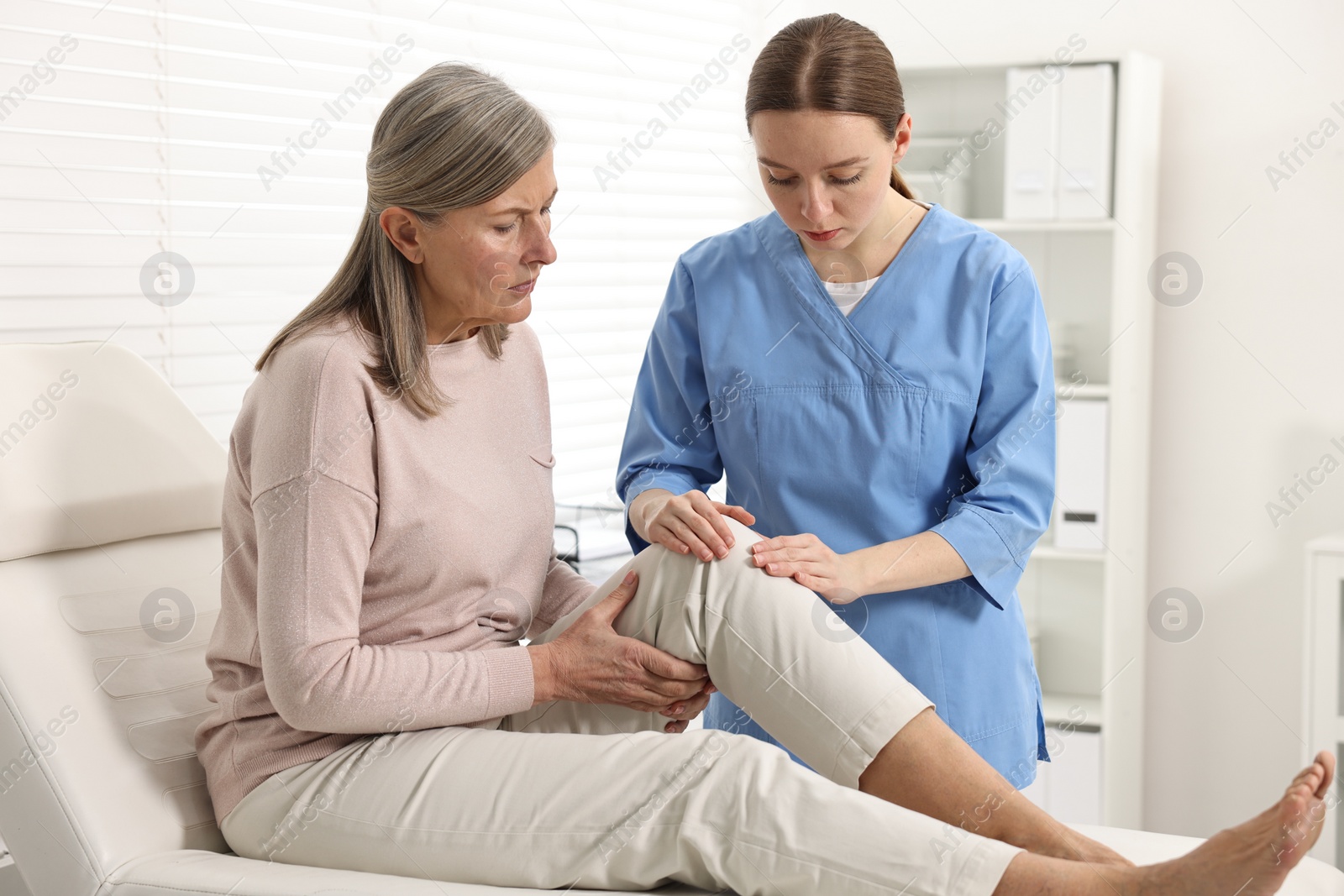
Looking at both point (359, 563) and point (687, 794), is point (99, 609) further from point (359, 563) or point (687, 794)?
point (687, 794)

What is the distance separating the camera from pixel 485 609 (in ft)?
4.39

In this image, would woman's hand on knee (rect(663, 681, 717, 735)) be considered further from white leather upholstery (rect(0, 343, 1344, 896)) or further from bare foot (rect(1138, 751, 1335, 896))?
bare foot (rect(1138, 751, 1335, 896))

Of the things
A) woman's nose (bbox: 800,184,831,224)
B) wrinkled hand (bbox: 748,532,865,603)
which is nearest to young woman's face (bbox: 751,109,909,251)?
woman's nose (bbox: 800,184,831,224)

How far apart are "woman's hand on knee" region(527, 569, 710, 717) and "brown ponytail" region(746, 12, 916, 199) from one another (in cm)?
59

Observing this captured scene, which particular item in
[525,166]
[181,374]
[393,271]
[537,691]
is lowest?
[537,691]

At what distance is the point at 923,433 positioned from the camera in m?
1.38

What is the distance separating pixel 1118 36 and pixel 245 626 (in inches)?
87.6

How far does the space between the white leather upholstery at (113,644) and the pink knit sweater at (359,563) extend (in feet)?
0.27

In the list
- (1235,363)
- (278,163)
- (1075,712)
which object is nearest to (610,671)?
(278,163)

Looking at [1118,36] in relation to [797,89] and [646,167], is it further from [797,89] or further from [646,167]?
A: [797,89]

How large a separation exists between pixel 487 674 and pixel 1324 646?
5.50 feet

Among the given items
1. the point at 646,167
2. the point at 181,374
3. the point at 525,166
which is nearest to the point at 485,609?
the point at 525,166

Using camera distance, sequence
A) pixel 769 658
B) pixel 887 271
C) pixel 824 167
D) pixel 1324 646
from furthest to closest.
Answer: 1. pixel 1324 646
2. pixel 887 271
3. pixel 824 167
4. pixel 769 658

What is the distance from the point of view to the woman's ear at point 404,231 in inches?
50.0
